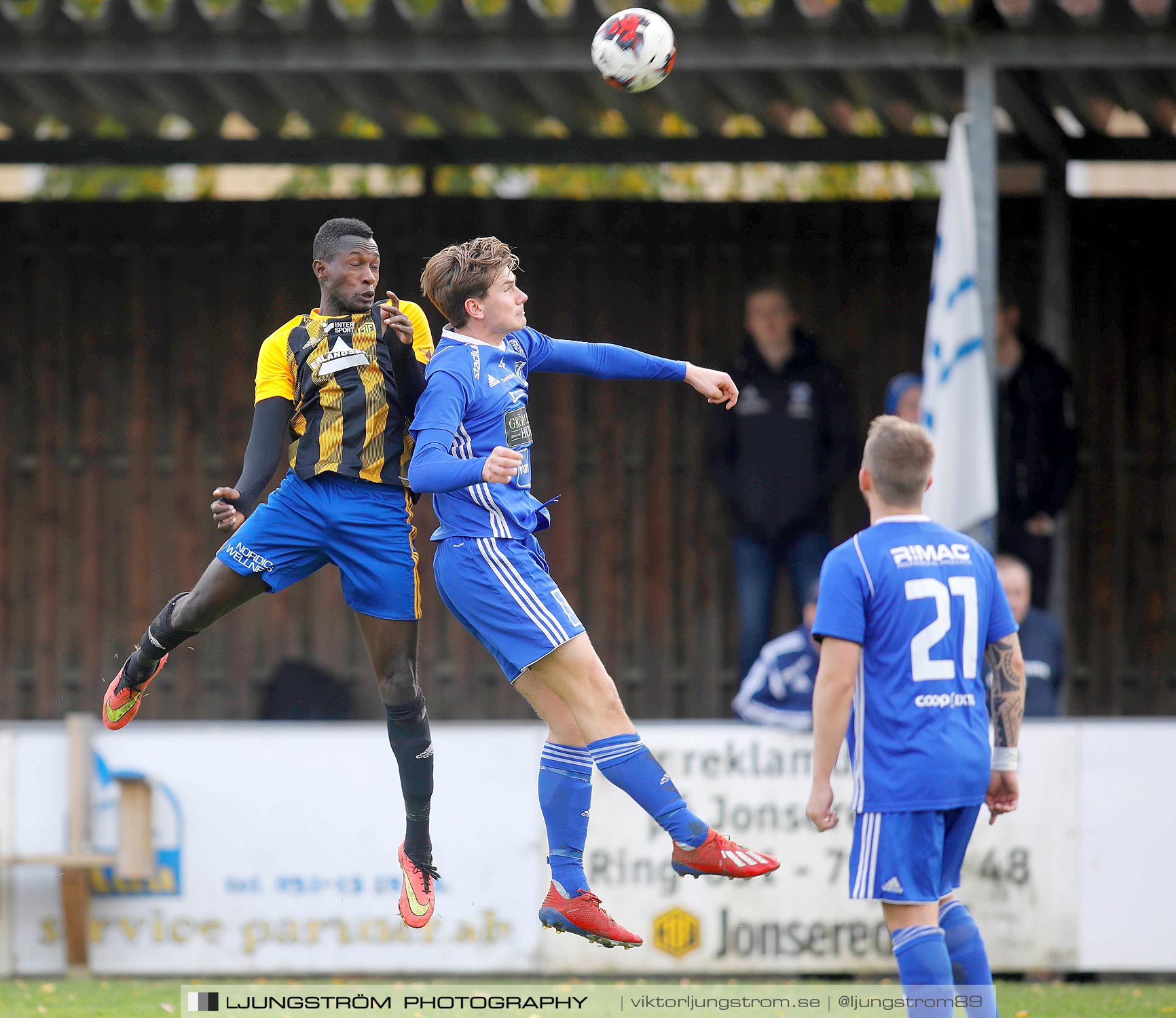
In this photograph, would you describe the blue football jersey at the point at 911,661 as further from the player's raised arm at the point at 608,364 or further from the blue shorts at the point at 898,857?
the player's raised arm at the point at 608,364

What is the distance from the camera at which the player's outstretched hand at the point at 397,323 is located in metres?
5.10

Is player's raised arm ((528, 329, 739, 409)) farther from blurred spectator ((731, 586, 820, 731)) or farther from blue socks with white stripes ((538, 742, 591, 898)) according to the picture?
blurred spectator ((731, 586, 820, 731))

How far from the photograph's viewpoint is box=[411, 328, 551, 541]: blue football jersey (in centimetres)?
504

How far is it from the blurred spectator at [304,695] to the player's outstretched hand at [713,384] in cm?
592

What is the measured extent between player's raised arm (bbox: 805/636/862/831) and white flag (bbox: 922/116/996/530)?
2731 mm

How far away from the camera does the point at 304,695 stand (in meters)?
10.7

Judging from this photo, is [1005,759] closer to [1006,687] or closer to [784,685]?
[1006,687]

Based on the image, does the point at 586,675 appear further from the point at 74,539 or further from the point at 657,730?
the point at 74,539

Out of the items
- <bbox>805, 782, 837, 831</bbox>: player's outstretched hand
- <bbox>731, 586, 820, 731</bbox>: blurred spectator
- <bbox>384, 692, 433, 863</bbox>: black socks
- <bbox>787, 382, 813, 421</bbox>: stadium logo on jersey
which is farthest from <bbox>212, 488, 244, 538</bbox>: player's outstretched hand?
<bbox>787, 382, 813, 421</bbox>: stadium logo on jersey

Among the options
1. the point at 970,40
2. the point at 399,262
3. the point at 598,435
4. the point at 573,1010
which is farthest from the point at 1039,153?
the point at 573,1010

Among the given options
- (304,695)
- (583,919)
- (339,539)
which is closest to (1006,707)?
(583,919)

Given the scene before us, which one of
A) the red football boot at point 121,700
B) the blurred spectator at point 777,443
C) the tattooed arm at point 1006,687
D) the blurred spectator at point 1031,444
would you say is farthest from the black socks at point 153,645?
the blurred spectator at point 1031,444

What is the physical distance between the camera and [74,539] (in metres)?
11.3

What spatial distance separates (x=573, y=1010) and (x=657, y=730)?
230 cm
